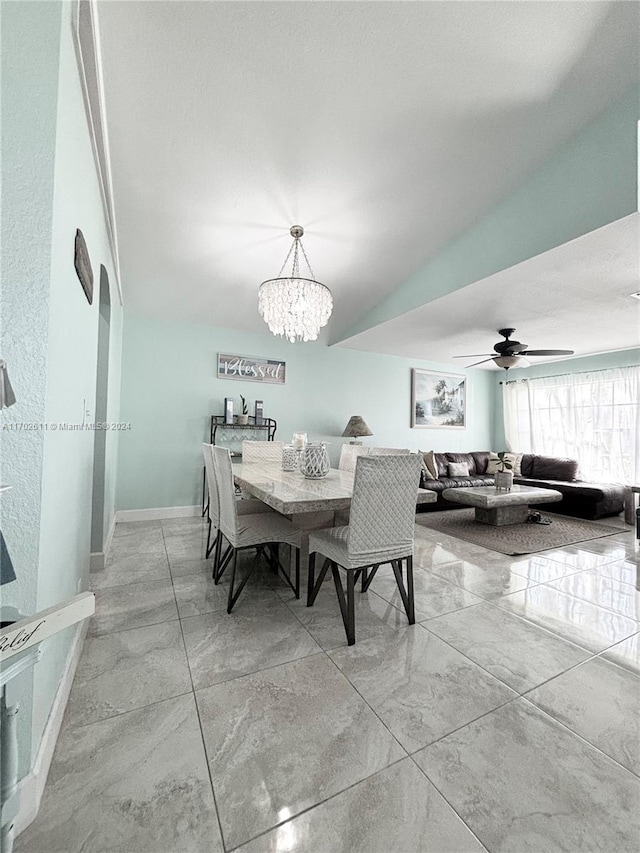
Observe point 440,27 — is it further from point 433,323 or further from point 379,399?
point 379,399

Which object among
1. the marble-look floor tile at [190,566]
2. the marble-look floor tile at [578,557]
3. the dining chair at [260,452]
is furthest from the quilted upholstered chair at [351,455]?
the marble-look floor tile at [578,557]

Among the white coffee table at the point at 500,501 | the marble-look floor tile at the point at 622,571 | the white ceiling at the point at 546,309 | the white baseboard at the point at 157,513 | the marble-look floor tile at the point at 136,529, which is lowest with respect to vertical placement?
the marble-look floor tile at the point at 622,571

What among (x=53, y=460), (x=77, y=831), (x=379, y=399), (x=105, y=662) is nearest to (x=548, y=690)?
(x=77, y=831)

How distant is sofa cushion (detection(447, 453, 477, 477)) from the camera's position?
5789mm

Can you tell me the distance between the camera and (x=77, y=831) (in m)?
0.94

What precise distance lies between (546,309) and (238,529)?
11.5ft

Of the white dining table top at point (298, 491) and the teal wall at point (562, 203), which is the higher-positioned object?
the teal wall at point (562, 203)

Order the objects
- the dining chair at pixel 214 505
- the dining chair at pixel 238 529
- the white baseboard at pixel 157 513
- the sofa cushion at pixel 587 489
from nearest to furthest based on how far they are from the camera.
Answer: the dining chair at pixel 238 529 → the dining chair at pixel 214 505 → the white baseboard at pixel 157 513 → the sofa cushion at pixel 587 489

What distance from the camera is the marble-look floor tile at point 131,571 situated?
2451mm

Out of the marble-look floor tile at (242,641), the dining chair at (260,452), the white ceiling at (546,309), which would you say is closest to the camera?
the marble-look floor tile at (242,641)

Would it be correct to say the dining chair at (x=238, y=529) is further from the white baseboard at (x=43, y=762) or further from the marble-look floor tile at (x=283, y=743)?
the white baseboard at (x=43, y=762)

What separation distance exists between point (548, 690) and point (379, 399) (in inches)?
172

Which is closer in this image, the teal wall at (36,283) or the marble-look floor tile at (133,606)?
the teal wall at (36,283)

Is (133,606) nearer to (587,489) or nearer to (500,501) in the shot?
(500,501)
